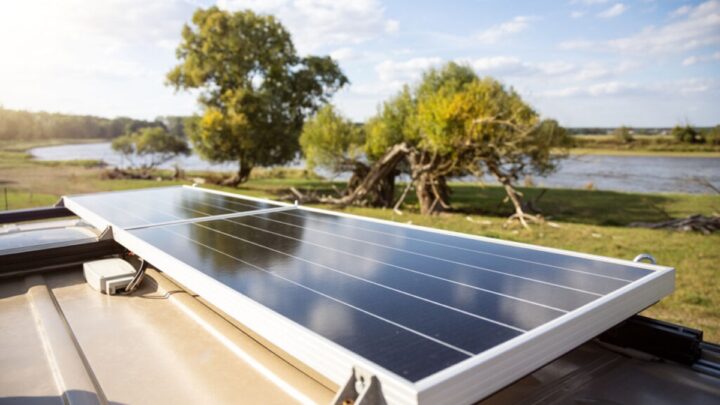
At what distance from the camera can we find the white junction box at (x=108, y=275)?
196 inches

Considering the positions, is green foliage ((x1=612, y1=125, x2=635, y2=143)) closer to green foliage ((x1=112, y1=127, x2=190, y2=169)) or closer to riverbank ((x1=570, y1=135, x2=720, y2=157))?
riverbank ((x1=570, y1=135, x2=720, y2=157))

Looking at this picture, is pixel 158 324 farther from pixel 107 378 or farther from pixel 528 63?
pixel 528 63

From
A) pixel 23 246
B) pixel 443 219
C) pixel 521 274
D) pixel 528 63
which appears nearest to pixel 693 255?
pixel 443 219

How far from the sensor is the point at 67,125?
27250 mm

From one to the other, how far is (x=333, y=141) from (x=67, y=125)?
57.1 feet

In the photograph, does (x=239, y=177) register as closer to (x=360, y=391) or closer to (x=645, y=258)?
(x=645, y=258)

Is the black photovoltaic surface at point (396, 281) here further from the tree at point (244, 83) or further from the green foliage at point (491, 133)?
the tree at point (244, 83)

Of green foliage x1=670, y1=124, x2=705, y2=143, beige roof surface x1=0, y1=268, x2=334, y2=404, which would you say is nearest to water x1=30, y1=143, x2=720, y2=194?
green foliage x1=670, y1=124, x2=705, y2=143

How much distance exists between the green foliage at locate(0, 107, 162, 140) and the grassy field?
1.18m

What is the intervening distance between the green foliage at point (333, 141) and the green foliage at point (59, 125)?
1494cm

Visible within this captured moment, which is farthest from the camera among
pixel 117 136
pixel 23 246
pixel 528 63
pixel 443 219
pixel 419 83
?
pixel 117 136

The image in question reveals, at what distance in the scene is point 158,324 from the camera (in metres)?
4.23

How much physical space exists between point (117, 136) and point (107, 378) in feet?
111

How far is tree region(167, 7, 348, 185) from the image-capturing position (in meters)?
25.8
